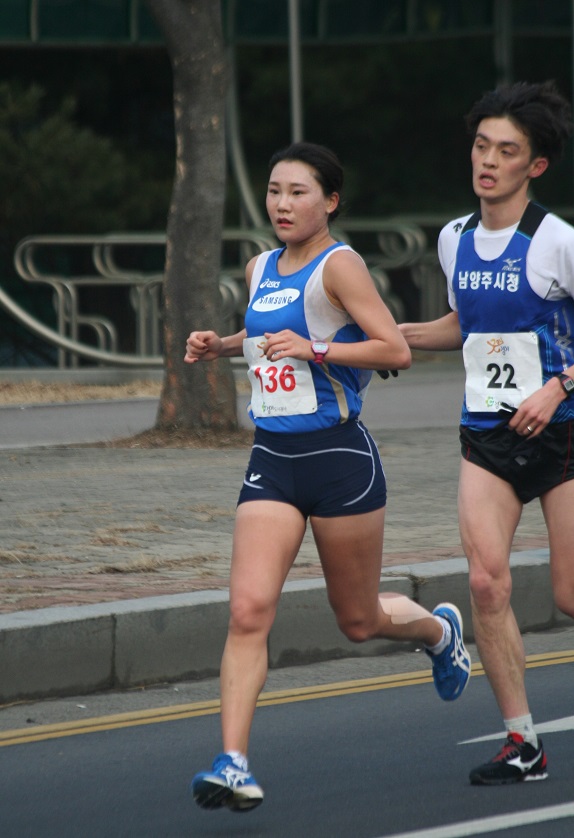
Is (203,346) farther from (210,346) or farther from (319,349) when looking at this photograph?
(319,349)

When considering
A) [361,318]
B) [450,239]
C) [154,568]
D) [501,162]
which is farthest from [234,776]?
[154,568]

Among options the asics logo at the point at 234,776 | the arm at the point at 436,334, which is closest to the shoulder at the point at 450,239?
the arm at the point at 436,334

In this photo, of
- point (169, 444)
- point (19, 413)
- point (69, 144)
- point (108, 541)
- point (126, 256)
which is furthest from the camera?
point (126, 256)

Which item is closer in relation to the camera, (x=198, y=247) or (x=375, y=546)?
(x=375, y=546)

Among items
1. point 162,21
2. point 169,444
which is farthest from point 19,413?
point 162,21

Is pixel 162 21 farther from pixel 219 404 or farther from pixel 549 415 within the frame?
pixel 549 415

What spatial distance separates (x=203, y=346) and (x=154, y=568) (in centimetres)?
251

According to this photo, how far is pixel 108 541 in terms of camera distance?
8.16 m

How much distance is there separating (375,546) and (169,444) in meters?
7.13

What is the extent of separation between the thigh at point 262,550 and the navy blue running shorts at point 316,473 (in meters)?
0.05

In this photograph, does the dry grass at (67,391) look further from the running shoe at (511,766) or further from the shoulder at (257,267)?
the running shoe at (511,766)

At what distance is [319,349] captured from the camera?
4.78 m

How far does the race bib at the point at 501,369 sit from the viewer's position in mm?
4980

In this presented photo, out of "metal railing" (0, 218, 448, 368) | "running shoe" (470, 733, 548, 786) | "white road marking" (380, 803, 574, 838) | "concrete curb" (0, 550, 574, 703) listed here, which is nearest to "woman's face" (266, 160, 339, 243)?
"running shoe" (470, 733, 548, 786)
